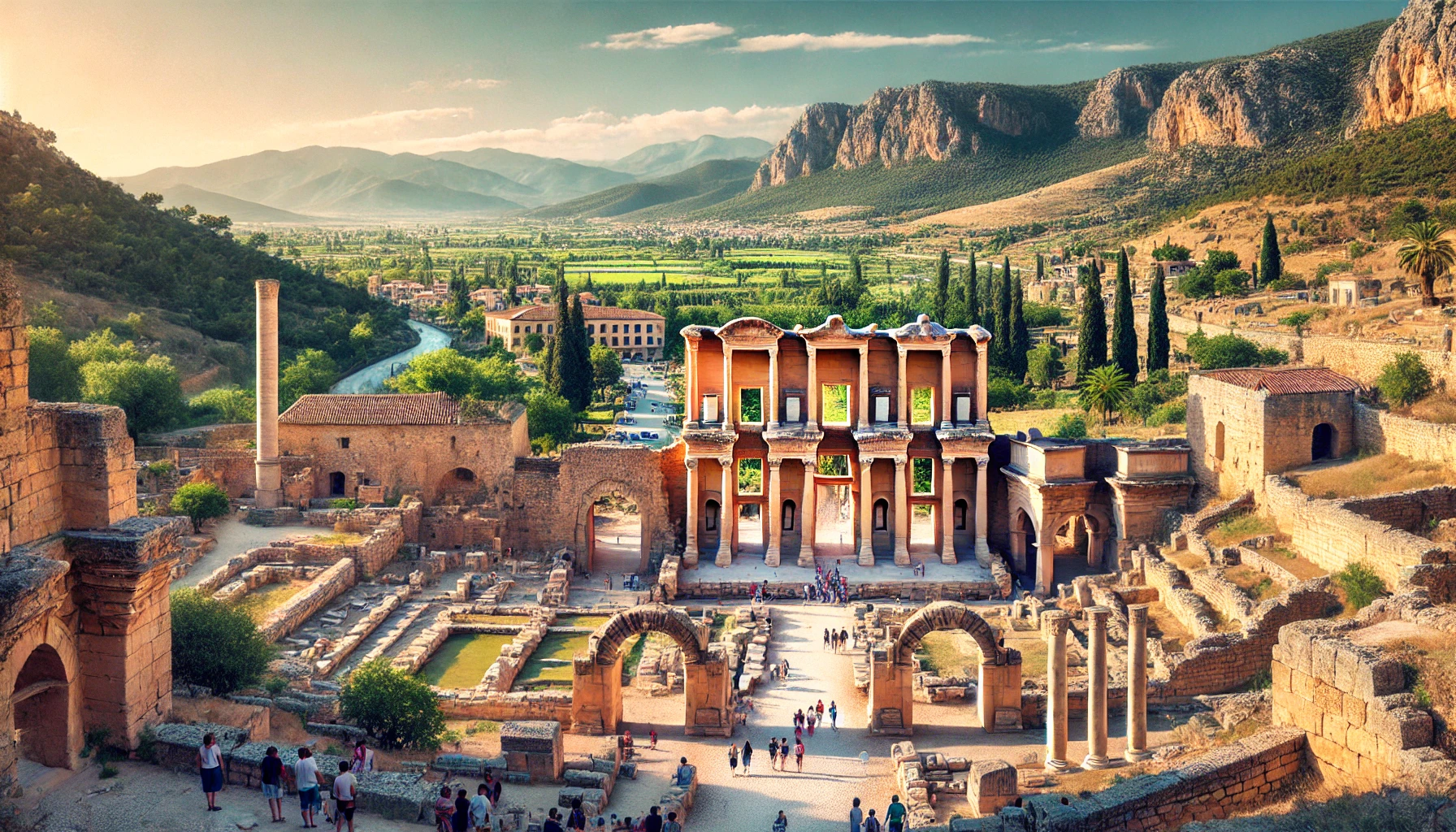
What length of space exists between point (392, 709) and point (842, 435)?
70.6 ft

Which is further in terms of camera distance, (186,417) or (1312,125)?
(1312,125)

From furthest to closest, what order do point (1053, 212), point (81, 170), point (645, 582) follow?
point (1053, 212) < point (81, 170) < point (645, 582)

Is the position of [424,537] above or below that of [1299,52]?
below

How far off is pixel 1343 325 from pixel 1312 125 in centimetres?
8465

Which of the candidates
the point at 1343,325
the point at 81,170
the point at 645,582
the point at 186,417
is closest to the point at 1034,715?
the point at 645,582

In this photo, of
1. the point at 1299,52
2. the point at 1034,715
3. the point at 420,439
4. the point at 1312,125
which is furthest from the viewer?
the point at 1299,52

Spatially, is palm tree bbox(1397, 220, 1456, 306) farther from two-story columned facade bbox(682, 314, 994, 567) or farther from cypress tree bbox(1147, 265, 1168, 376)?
two-story columned facade bbox(682, 314, 994, 567)

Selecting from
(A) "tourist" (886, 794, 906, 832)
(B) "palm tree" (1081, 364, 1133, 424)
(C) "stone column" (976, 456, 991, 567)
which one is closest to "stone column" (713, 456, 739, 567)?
(C) "stone column" (976, 456, 991, 567)

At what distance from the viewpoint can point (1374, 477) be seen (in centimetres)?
3272

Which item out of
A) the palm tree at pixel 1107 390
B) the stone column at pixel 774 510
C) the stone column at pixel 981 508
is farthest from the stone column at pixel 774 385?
the palm tree at pixel 1107 390

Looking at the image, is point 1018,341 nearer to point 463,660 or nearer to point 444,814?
point 463,660

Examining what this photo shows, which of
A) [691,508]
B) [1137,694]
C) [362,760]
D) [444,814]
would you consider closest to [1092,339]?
[691,508]

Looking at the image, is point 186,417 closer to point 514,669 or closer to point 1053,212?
point 514,669

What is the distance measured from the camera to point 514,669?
29.9 m
